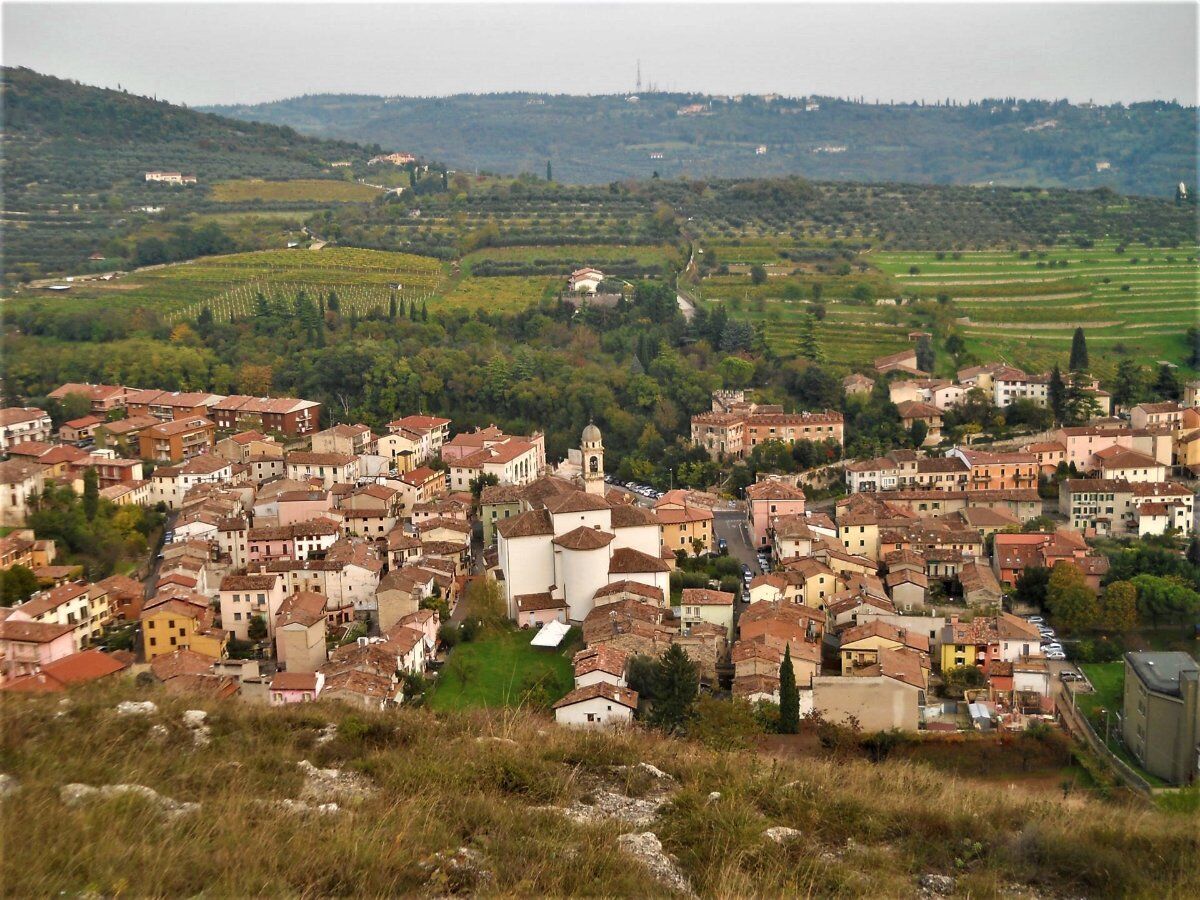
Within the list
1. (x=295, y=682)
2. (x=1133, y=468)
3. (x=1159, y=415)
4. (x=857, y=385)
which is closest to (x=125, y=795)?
(x=295, y=682)

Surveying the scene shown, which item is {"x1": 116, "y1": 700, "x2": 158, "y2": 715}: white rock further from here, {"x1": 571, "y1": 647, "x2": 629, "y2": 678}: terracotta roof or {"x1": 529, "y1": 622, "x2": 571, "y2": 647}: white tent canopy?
A: {"x1": 529, "y1": 622, "x2": 571, "y2": 647}: white tent canopy

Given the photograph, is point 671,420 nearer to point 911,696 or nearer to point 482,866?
point 911,696

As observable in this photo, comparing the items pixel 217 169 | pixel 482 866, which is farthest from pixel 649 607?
pixel 217 169

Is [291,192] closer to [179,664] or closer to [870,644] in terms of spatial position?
[179,664]

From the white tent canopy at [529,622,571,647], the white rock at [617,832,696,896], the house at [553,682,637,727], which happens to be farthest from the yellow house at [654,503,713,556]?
the white rock at [617,832,696,896]

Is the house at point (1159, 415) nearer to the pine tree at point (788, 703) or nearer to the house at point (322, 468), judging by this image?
the pine tree at point (788, 703)
